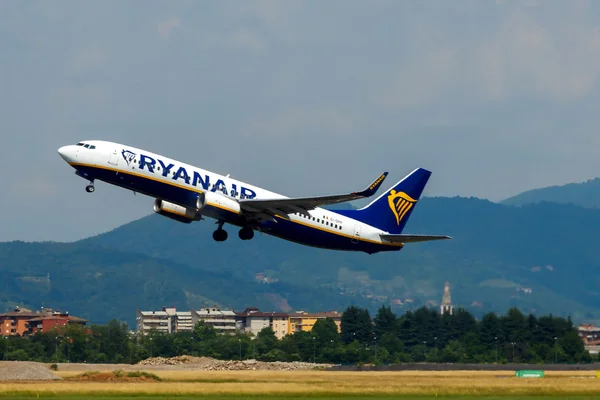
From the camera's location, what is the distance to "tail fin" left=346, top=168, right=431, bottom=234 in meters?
75.0

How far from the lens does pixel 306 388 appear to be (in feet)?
220

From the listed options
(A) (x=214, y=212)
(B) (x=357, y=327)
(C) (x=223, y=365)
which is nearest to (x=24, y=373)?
(A) (x=214, y=212)

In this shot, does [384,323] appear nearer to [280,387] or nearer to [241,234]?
[241,234]

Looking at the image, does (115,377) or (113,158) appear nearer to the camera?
(113,158)

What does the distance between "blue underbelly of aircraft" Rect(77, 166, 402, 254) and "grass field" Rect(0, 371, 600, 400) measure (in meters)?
9.06

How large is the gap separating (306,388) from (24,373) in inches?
805

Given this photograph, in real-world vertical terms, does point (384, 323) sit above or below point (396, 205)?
below

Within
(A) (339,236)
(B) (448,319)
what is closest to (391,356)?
(B) (448,319)

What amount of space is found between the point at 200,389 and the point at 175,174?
12422 millimetres

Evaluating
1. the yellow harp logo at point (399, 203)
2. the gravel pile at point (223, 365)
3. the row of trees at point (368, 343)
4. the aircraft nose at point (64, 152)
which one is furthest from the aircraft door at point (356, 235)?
the row of trees at point (368, 343)

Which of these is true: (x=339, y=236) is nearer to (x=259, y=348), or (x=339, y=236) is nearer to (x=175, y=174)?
(x=175, y=174)

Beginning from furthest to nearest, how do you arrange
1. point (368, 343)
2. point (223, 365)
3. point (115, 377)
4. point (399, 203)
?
point (368, 343)
point (223, 365)
point (399, 203)
point (115, 377)

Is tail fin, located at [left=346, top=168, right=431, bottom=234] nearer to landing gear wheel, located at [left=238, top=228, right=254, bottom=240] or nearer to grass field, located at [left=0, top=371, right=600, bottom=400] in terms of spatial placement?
landing gear wheel, located at [left=238, top=228, right=254, bottom=240]

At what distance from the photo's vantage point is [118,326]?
440 ft
